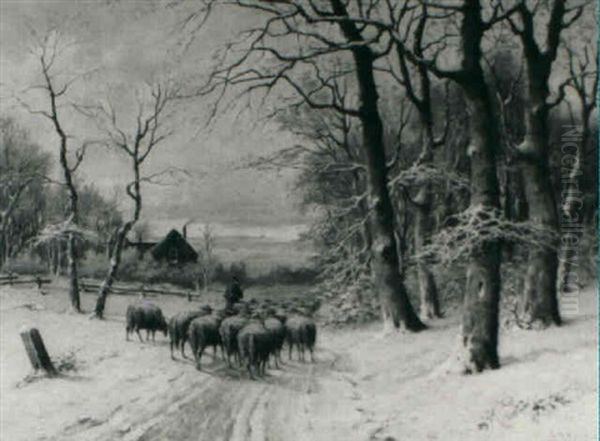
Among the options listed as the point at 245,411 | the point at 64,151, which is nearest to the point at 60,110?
the point at 64,151

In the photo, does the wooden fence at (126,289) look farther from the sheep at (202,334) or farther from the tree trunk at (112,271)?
the sheep at (202,334)

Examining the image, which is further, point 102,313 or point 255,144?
point 102,313

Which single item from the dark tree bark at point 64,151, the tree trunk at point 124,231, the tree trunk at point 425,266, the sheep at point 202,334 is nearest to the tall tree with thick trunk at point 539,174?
the tree trunk at point 425,266

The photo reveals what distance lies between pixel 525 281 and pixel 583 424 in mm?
5269

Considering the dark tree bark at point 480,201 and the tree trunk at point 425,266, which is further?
the tree trunk at point 425,266

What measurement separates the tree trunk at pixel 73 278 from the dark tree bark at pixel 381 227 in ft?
16.8

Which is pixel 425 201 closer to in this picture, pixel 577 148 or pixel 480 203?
pixel 480 203

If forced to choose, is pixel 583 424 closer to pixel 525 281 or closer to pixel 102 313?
pixel 525 281

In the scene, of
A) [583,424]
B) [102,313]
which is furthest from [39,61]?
[583,424]

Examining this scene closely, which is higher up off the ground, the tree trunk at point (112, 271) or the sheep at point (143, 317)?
the tree trunk at point (112, 271)

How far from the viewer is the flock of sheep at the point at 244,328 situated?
1223 cm

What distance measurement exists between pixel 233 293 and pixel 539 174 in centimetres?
531

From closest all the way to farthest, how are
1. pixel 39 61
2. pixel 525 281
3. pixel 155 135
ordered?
pixel 525 281
pixel 39 61
pixel 155 135

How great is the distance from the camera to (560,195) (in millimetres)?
11414
